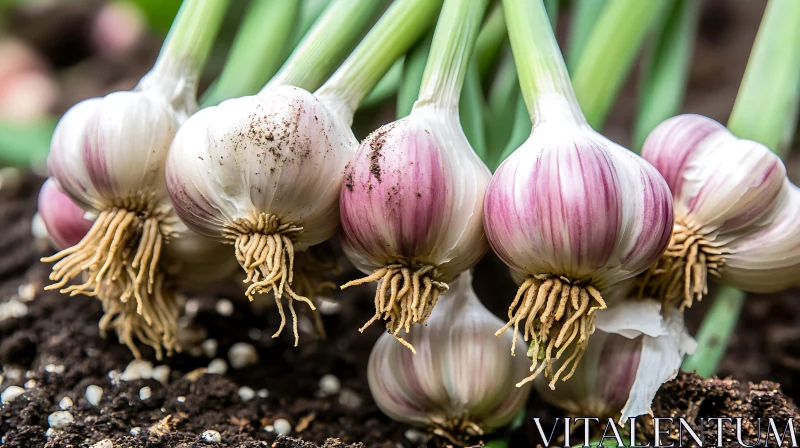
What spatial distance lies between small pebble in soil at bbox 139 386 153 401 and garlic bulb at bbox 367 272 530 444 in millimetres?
219

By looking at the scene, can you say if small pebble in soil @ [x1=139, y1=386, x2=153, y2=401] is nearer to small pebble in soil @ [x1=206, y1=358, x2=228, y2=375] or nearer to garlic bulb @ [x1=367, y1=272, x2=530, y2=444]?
small pebble in soil @ [x1=206, y1=358, x2=228, y2=375]

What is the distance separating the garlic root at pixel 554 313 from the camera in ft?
1.77

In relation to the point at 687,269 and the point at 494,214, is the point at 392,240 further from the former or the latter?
the point at 687,269

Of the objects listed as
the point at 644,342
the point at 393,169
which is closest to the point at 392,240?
the point at 393,169

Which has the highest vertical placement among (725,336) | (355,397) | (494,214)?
(494,214)

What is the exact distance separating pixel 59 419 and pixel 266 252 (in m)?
0.26

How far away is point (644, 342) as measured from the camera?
621mm

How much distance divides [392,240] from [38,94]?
144 cm

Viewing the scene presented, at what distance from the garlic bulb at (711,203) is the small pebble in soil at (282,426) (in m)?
0.36

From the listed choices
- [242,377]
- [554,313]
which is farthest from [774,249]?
[242,377]

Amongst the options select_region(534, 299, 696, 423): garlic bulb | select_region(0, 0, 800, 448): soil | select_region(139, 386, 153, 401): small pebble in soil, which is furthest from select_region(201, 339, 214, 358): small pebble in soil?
select_region(534, 299, 696, 423): garlic bulb

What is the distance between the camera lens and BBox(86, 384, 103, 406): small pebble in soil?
68 cm

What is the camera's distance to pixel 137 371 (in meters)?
0.73

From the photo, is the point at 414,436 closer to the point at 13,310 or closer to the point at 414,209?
the point at 414,209
